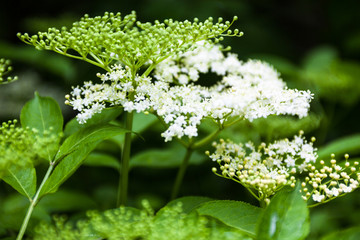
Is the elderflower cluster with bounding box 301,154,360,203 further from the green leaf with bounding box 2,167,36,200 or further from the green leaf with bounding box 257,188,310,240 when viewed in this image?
the green leaf with bounding box 2,167,36,200

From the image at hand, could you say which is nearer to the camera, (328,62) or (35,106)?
(35,106)

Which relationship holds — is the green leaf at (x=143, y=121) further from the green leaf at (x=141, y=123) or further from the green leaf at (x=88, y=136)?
the green leaf at (x=88, y=136)

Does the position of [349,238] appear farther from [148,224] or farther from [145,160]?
[145,160]

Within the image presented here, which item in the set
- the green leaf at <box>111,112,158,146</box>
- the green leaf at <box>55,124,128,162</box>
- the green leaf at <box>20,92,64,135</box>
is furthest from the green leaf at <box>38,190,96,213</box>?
the green leaf at <box>55,124,128,162</box>

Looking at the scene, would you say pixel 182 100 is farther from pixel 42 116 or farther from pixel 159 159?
pixel 159 159

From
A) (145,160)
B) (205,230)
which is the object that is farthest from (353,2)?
(205,230)

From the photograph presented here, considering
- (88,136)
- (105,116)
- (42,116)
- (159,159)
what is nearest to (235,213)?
(88,136)
